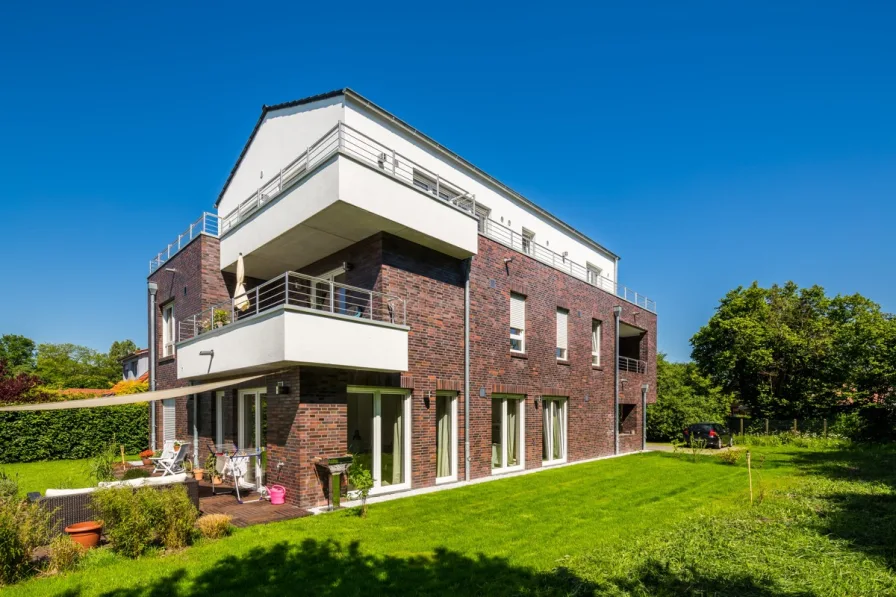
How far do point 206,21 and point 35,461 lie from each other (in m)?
17.1

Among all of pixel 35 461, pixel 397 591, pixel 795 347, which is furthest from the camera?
pixel 795 347

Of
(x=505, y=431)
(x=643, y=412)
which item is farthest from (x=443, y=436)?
(x=643, y=412)

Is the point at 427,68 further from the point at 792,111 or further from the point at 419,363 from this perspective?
the point at 792,111

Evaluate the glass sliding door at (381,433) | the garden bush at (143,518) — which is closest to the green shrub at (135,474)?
the garden bush at (143,518)

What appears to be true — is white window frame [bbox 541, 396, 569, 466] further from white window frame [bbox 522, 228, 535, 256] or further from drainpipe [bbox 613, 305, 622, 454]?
white window frame [bbox 522, 228, 535, 256]

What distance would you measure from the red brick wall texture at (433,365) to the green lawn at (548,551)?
1.76 m

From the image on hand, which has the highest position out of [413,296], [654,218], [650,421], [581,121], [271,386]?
[581,121]

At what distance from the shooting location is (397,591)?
5719 millimetres

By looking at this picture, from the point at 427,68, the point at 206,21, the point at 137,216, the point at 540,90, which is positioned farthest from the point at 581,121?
the point at 137,216

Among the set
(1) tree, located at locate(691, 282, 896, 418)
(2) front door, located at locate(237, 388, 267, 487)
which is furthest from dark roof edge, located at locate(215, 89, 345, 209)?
(1) tree, located at locate(691, 282, 896, 418)

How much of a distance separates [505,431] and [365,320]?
682 centimetres

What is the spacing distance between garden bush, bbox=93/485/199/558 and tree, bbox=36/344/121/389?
3392 cm

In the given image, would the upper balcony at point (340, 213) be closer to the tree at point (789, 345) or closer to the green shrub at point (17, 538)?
the green shrub at point (17, 538)

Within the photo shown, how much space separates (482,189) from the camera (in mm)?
18016
